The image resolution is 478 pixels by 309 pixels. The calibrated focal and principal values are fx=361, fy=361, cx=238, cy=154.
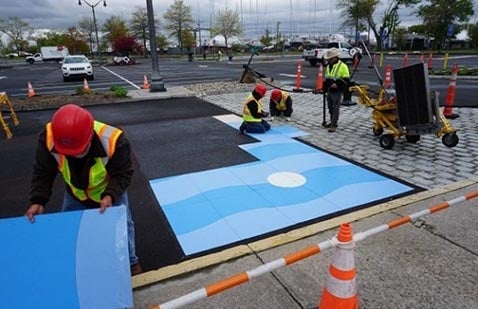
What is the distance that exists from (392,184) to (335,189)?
2.71 ft

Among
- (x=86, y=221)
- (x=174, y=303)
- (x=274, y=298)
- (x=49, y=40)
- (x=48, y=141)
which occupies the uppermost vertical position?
(x=49, y=40)

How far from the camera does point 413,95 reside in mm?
6027

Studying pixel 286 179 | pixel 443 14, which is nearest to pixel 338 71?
pixel 286 179

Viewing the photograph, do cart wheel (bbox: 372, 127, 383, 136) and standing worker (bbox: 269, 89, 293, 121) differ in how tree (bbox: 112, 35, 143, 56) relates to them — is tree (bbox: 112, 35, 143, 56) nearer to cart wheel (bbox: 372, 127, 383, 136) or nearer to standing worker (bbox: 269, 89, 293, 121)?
standing worker (bbox: 269, 89, 293, 121)

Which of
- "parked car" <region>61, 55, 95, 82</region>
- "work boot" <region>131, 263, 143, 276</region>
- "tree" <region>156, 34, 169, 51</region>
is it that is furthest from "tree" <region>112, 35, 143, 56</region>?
"work boot" <region>131, 263, 143, 276</region>

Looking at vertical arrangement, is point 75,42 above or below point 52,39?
below

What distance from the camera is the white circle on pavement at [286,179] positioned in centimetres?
512

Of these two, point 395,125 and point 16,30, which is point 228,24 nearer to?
point 16,30

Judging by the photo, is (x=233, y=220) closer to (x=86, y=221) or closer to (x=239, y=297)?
(x=239, y=297)

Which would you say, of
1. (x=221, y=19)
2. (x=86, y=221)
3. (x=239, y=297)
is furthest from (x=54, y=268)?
(x=221, y=19)

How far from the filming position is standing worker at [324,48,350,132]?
7.68 m

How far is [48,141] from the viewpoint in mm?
2473

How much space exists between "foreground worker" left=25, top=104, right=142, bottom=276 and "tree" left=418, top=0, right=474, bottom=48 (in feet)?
210

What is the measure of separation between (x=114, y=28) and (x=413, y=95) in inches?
3058
